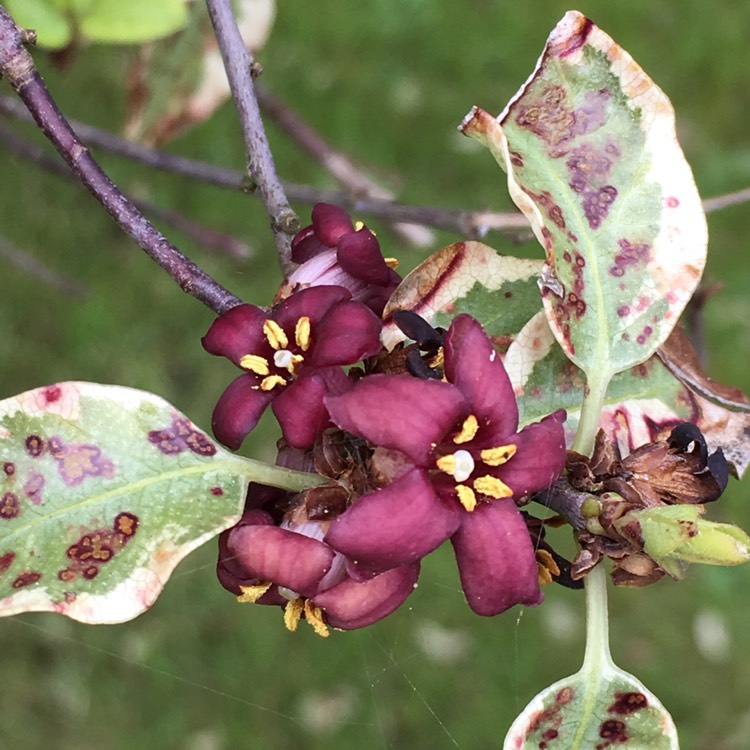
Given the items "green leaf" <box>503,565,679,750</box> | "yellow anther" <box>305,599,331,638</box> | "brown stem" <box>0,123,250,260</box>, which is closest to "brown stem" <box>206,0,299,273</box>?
"yellow anther" <box>305,599,331,638</box>

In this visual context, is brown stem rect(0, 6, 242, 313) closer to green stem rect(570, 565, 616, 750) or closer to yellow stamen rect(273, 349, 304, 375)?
yellow stamen rect(273, 349, 304, 375)

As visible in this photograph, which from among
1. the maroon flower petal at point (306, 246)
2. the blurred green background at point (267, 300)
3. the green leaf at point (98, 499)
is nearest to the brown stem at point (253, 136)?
the maroon flower petal at point (306, 246)

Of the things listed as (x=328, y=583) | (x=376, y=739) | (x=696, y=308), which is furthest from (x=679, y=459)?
(x=376, y=739)

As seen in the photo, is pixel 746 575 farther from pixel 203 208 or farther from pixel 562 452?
pixel 562 452

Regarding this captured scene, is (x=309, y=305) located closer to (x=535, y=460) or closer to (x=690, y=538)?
(x=535, y=460)

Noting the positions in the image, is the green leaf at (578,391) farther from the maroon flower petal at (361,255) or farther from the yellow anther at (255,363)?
the yellow anther at (255,363)
